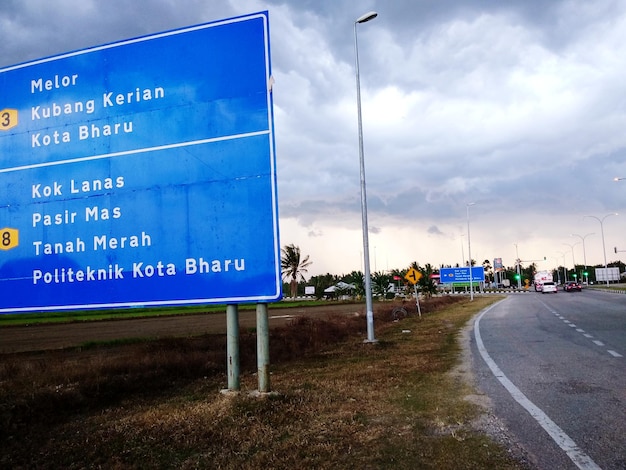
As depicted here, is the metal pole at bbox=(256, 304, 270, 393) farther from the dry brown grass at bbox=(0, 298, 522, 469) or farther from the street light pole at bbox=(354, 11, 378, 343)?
the street light pole at bbox=(354, 11, 378, 343)

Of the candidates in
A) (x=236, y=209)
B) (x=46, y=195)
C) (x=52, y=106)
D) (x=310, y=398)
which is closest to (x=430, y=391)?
(x=310, y=398)

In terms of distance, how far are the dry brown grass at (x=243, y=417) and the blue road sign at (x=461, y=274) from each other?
62.2 meters

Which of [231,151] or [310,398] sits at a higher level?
[231,151]

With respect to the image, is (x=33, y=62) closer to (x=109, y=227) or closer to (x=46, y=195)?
(x=46, y=195)

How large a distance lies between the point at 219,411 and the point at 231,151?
3.71 metres

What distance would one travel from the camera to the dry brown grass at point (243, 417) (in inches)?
197

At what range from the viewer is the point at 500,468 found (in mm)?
4363

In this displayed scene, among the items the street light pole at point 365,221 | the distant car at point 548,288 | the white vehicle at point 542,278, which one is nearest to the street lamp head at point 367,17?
the street light pole at point 365,221

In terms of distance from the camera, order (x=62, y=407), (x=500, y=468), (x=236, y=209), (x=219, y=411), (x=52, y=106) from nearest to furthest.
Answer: (x=500, y=468) → (x=219, y=411) → (x=236, y=209) → (x=52, y=106) → (x=62, y=407)

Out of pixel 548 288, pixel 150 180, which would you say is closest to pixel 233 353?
pixel 150 180

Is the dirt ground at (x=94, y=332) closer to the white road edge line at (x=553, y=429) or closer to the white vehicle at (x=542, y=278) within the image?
the white road edge line at (x=553, y=429)

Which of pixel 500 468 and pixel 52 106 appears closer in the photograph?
pixel 500 468

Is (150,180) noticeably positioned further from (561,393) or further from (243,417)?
(561,393)

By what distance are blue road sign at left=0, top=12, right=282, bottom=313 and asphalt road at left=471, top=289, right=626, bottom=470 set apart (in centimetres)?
364
